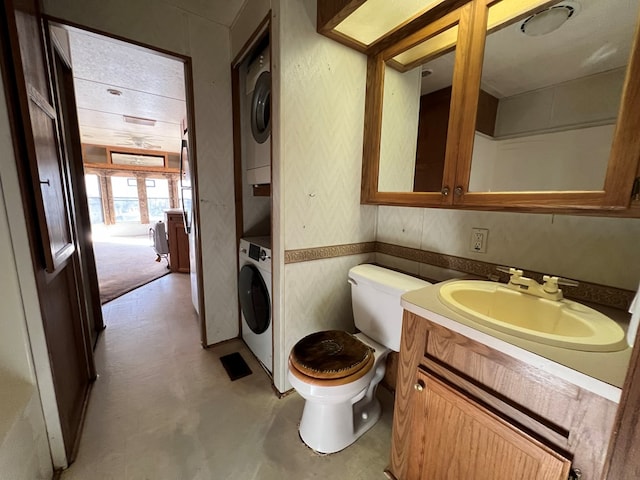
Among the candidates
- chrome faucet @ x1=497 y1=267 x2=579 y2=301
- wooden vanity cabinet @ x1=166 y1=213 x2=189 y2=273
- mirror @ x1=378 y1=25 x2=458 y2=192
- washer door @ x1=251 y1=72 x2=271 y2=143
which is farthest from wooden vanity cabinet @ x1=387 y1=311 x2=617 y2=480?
wooden vanity cabinet @ x1=166 y1=213 x2=189 y2=273

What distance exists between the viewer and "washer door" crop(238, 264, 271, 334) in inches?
68.5

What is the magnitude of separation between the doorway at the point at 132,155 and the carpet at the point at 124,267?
0.04 ft

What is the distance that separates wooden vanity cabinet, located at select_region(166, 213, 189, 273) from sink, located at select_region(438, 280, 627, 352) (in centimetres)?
374

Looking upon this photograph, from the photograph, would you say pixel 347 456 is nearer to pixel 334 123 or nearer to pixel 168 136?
pixel 334 123

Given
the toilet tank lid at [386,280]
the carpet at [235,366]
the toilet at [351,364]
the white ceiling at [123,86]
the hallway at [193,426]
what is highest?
the white ceiling at [123,86]

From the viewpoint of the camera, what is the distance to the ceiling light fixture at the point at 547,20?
89 centimetres

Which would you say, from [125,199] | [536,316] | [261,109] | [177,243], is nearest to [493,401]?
[536,316]

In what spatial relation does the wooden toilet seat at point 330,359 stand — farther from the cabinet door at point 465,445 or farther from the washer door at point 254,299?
the washer door at point 254,299

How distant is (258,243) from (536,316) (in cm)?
152

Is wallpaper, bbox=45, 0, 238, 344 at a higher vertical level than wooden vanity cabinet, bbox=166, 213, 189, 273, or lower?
higher

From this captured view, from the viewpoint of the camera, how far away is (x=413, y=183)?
4.53 feet

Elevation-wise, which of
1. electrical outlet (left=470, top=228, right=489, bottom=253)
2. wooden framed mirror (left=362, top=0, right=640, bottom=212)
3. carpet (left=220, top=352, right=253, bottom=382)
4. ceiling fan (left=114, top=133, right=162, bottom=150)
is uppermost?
ceiling fan (left=114, top=133, right=162, bottom=150)

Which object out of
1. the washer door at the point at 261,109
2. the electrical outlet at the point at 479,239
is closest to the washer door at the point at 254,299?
the washer door at the point at 261,109

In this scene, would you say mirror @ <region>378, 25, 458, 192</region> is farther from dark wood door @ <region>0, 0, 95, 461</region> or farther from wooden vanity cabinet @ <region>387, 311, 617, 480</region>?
dark wood door @ <region>0, 0, 95, 461</region>
